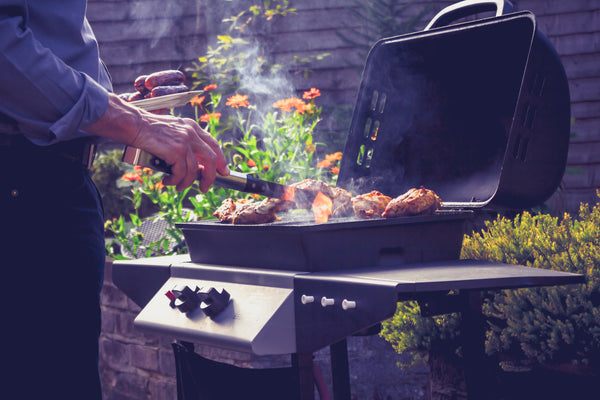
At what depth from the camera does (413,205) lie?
5.27 ft

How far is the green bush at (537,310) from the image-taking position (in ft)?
5.32

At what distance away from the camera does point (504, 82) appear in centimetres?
205

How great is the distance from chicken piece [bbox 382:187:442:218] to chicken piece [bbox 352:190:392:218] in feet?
0.29

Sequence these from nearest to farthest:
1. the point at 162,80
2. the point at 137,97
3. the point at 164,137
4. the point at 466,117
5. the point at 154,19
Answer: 1. the point at 164,137
2. the point at 162,80
3. the point at 137,97
4. the point at 466,117
5. the point at 154,19

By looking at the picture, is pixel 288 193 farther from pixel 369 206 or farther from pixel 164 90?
pixel 164 90

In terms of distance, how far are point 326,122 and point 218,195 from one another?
6.20ft

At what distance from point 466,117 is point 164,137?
1.21 metres

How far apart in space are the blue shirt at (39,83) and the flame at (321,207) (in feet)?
2.37

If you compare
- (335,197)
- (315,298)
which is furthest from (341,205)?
(315,298)

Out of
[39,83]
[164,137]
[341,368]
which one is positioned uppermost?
[39,83]

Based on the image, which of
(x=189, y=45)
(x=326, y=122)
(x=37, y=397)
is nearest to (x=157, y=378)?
(x=37, y=397)

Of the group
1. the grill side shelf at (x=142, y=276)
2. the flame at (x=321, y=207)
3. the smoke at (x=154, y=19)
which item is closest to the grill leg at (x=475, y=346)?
the flame at (x=321, y=207)

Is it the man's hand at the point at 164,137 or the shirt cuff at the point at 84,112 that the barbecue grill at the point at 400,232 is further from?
the shirt cuff at the point at 84,112

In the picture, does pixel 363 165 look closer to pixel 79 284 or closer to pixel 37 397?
pixel 79 284
